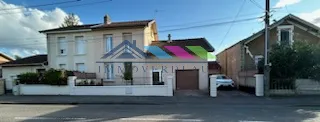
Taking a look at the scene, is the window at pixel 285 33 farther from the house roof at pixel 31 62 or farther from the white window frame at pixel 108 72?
the house roof at pixel 31 62

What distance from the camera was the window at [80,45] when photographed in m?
21.4

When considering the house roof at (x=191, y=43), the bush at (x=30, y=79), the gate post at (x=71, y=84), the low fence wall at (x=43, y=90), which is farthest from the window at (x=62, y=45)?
the house roof at (x=191, y=43)

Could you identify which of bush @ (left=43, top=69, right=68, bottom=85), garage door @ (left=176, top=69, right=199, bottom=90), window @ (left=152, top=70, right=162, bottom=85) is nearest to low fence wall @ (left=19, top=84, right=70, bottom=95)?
bush @ (left=43, top=69, right=68, bottom=85)

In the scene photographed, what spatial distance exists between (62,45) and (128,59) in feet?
23.3

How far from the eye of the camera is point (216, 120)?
7.82 metres

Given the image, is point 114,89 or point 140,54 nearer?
point 114,89

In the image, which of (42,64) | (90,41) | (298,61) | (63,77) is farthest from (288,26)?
(42,64)

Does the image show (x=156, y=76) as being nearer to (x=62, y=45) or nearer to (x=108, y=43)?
(x=108, y=43)

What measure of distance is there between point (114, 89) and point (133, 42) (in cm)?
567

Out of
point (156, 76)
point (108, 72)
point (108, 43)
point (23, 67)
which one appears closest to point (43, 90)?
point (108, 72)

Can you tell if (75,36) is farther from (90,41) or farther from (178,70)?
(178,70)

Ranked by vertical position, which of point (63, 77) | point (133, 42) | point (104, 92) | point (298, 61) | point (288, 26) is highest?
point (288, 26)

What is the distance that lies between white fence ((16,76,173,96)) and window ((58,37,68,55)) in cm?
567

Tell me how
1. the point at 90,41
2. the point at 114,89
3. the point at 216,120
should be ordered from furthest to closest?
1. the point at 90,41
2. the point at 114,89
3. the point at 216,120
